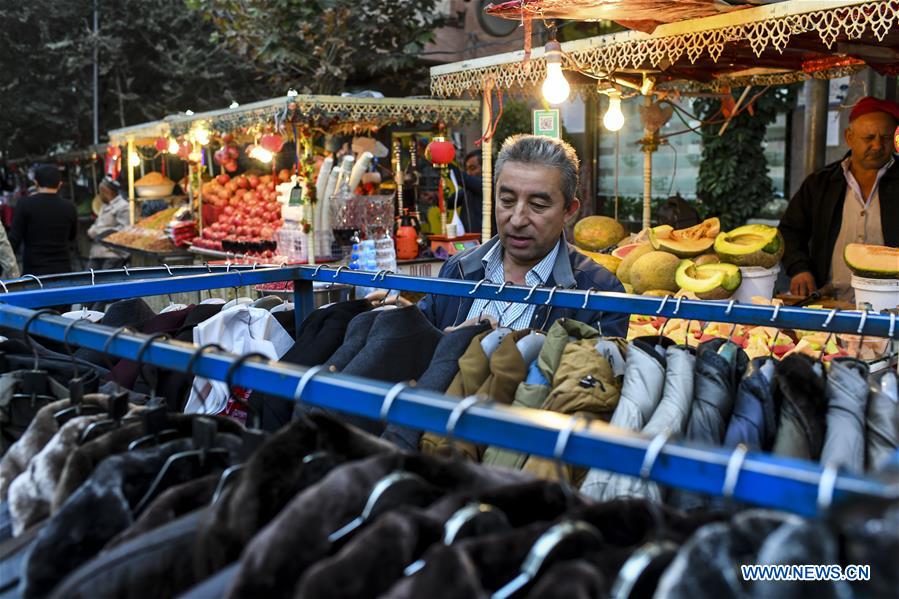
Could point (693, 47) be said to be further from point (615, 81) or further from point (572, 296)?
point (572, 296)

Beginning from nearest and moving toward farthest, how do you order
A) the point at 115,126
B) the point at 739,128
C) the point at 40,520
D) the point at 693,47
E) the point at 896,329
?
the point at 40,520 → the point at 896,329 → the point at 693,47 → the point at 739,128 → the point at 115,126

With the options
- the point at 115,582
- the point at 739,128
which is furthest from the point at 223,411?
the point at 739,128

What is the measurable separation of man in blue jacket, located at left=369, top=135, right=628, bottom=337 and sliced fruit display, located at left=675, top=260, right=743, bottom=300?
5.12 feet

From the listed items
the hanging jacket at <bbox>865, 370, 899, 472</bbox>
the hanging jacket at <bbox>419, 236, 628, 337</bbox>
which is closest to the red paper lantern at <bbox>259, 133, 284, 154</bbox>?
the hanging jacket at <bbox>419, 236, 628, 337</bbox>

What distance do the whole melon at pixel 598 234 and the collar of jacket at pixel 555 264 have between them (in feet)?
9.94

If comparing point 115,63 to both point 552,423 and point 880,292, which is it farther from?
point 552,423

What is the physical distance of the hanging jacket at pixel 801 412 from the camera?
1.57 m

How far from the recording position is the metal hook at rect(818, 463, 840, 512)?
87 centimetres

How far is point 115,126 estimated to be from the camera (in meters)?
17.5

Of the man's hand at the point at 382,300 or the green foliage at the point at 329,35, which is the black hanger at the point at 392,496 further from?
the green foliage at the point at 329,35

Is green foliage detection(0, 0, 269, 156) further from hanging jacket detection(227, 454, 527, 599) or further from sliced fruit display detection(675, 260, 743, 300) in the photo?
hanging jacket detection(227, 454, 527, 599)

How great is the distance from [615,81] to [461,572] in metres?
5.43

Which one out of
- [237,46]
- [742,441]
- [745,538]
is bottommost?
[742,441]

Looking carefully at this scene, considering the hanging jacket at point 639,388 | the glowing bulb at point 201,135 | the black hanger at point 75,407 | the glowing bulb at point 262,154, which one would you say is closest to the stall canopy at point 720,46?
the hanging jacket at point 639,388
